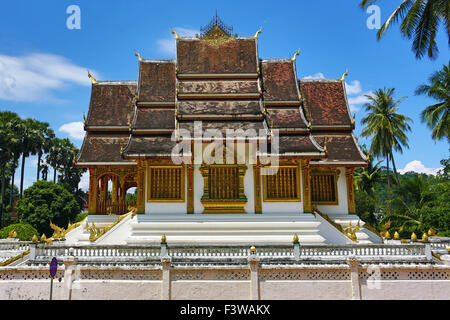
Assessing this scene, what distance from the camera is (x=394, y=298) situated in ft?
38.1

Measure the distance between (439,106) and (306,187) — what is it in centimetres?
1842

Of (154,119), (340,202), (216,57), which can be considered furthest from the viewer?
(216,57)

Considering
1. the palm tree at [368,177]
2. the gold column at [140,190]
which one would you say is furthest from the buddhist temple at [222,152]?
the palm tree at [368,177]

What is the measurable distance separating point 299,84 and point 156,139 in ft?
29.6

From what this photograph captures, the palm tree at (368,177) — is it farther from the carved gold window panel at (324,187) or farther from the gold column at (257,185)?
the gold column at (257,185)

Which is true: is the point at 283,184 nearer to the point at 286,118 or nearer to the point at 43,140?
the point at 286,118

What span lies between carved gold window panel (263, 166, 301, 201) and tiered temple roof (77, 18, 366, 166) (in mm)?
1129

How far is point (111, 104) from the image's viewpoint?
787 inches

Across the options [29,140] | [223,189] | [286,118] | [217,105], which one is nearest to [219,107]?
[217,105]

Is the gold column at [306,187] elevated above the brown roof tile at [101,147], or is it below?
below

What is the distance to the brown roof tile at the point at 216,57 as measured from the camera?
18.8 meters

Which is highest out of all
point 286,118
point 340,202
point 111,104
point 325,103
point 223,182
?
point 111,104

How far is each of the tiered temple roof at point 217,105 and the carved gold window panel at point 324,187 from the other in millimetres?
970
